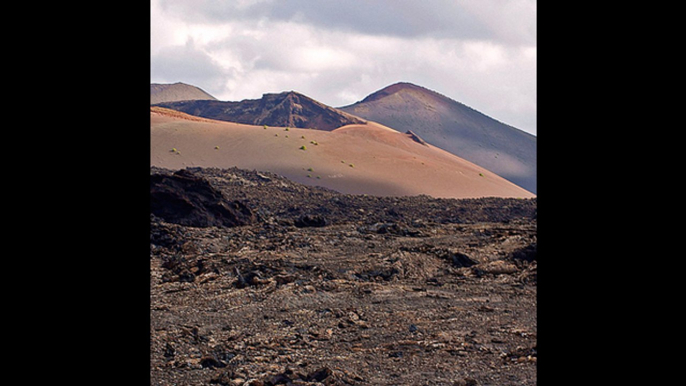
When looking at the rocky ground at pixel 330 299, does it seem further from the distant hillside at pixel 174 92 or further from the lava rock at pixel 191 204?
the distant hillside at pixel 174 92

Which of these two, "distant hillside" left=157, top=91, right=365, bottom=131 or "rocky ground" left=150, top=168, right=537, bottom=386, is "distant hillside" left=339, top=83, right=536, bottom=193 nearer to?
"distant hillside" left=157, top=91, right=365, bottom=131

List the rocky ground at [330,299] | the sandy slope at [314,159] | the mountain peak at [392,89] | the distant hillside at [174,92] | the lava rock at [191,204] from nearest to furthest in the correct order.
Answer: the rocky ground at [330,299] < the lava rock at [191,204] < the sandy slope at [314,159] < the mountain peak at [392,89] < the distant hillside at [174,92]

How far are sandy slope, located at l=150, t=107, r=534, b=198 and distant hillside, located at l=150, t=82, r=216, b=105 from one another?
11302 centimetres

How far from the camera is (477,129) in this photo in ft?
300

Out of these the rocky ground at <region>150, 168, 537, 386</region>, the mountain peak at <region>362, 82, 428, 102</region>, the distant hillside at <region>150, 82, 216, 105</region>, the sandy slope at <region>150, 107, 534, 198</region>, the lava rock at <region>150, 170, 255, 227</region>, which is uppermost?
the distant hillside at <region>150, 82, 216, 105</region>

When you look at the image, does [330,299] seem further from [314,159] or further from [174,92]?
[174,92]

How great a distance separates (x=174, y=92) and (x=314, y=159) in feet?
418

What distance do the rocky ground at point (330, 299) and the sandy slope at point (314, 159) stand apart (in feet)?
43.4

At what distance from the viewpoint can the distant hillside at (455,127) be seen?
266 feet

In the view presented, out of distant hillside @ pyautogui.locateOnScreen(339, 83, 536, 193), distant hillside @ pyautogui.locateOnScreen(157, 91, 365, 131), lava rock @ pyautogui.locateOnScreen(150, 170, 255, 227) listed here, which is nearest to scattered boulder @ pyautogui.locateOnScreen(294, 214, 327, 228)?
lava rock @ pyautogui.locateOnScreen(150, 170, 255, 227)

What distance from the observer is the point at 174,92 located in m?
147

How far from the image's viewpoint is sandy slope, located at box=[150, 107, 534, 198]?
88.3 feet

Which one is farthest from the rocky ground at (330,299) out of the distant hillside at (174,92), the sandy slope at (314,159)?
the distant hillside at (174,92)
